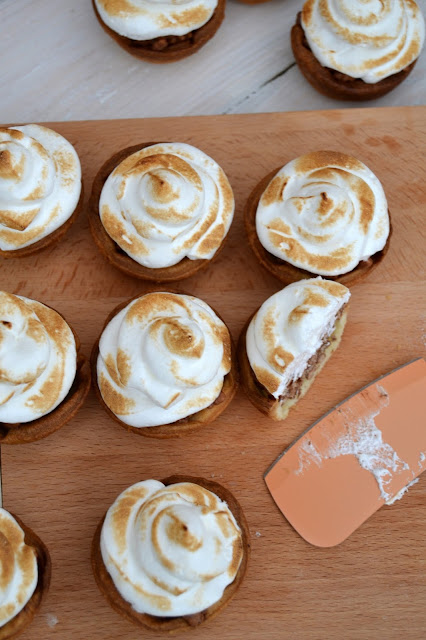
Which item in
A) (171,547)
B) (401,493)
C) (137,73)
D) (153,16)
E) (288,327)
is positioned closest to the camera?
(171,547)

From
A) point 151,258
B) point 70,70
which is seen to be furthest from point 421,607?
point 70,70

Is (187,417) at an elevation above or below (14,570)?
above

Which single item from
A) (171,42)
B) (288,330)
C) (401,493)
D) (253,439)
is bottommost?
(401,493)

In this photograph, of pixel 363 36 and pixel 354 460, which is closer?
pixel 354 460

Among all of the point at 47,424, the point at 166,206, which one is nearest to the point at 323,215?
the point at 166,206

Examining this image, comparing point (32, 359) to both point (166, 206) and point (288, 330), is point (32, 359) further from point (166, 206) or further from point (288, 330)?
point (288, 330)

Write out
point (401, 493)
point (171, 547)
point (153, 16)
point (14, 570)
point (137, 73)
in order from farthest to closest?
1. point (137, 73)
2. point (153, 16)
3. point (401, 493)
4. point (14, 570)
5. point (171, 547)

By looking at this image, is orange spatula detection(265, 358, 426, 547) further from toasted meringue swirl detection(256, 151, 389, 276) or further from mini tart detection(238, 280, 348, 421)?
toasted meringue swirl detection(256, 151, 389, 276)

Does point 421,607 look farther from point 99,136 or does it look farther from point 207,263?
point 99,136
